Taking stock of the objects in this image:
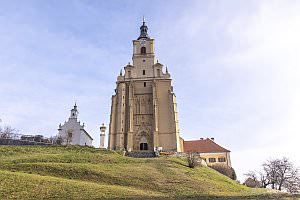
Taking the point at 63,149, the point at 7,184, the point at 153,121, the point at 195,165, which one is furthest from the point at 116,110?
the point at 7,184

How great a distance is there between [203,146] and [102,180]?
36.4 metres

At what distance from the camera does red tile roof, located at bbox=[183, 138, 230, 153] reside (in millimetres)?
53562

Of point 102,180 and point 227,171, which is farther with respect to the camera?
point 227,171

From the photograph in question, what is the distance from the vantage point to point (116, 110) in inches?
1876

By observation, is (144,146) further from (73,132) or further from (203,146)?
(73,132)

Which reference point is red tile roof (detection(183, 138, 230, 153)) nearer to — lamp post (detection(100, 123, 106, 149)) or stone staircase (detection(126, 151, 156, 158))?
lamp post (detection(100, 123, 106, 149))

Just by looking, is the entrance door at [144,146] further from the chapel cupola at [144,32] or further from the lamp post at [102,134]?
the chapel cupola at [144,32]

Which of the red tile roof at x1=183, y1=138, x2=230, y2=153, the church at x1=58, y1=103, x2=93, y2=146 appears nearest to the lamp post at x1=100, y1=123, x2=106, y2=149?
the church at x1=58, y1=103, x2=93, y2=146

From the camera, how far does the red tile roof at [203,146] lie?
53.6m

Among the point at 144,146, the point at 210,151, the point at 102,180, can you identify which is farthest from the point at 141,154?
the point at 210,151

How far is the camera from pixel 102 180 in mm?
22016

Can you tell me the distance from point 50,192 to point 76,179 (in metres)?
4.62

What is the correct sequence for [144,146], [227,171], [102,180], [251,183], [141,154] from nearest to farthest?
A: [102,180] < [141,154] < [227,171] < [144,146] < [251,183]

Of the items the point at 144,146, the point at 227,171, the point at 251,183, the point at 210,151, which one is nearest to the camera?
the point at 227,171
